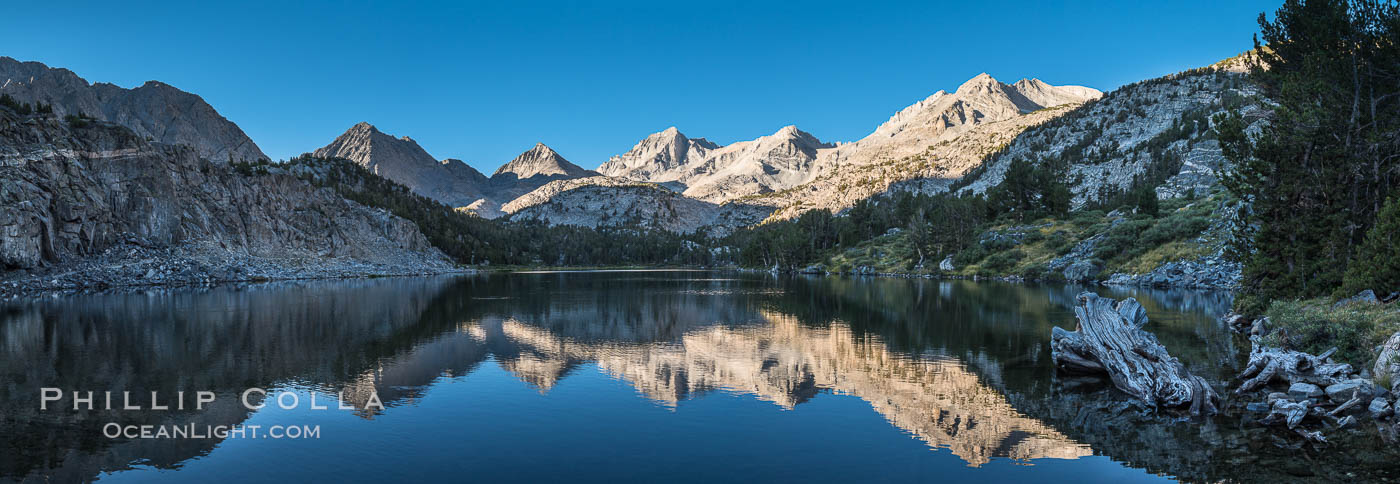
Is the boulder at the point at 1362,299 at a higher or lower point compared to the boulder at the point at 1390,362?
higher

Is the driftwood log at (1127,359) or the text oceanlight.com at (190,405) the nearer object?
the text oceanlight.com at (190,405)

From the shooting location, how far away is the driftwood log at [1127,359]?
1964 centimetres

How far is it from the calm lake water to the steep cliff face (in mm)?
44120

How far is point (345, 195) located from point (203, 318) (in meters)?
159

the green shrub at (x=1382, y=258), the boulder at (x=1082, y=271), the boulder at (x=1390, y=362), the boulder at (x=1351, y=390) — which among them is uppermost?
the green shrub at (x=1382, y=258)

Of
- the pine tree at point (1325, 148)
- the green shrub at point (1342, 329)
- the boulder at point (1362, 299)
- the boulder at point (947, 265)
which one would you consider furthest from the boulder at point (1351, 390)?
the boulder at point (947, 265)

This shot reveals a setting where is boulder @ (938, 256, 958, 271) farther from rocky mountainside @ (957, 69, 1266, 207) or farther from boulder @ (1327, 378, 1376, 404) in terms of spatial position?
boulder @ (1327, 378, 1376, 404)

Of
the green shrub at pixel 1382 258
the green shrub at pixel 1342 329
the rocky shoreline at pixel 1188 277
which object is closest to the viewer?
the green shrub at pixel 1342 329

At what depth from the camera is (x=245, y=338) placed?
34906mm

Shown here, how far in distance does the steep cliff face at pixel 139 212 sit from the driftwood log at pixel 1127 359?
99.2 m

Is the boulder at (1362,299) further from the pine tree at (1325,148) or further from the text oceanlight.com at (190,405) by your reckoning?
the text oceanlight.com at (190,405)

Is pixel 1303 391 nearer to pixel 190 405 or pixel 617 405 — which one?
pixel 617 405

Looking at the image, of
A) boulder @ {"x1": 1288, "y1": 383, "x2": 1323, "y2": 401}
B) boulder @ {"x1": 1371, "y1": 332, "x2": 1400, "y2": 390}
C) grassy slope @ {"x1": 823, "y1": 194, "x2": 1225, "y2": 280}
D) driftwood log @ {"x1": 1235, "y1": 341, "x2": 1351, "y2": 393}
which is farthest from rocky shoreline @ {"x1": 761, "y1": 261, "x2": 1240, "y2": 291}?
boulder @ {"x1": 1288, "y1": 383, "x2": 1323, "y2": 401}

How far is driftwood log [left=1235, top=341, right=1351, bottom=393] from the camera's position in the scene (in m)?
19.8
